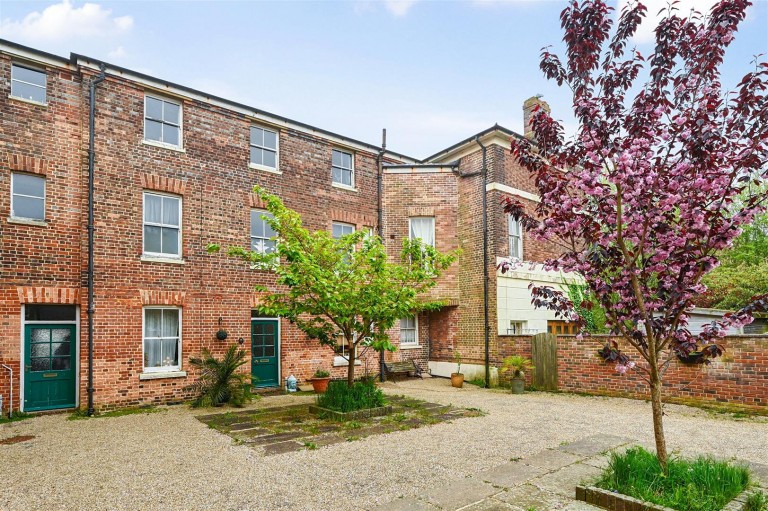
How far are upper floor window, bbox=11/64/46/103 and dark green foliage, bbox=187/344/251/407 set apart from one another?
732cm

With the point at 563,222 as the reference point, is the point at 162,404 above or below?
below

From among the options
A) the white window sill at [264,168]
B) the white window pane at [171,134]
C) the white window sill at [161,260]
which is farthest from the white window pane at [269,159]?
the white window sill at [161,260]

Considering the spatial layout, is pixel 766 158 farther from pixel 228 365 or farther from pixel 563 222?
pixel 228 365

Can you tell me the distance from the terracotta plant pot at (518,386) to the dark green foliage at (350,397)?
533cm

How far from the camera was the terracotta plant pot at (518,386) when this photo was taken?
1468cm

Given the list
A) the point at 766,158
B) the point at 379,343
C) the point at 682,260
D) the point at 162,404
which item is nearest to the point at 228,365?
the point at 162,404

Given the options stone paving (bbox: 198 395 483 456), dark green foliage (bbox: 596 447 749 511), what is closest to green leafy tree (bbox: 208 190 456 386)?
stone paving (bbox: 198 395 483 456)

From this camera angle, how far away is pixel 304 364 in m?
15.5

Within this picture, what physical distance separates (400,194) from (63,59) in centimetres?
1048

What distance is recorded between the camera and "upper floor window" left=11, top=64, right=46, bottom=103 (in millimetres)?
11500

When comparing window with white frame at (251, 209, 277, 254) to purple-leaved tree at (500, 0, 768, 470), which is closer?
purple-leaved tree at (500, 0, 768, 470)

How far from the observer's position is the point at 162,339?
509 inches

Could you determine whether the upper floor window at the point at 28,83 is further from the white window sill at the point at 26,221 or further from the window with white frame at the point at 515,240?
the window with white frame at the point at 515,240

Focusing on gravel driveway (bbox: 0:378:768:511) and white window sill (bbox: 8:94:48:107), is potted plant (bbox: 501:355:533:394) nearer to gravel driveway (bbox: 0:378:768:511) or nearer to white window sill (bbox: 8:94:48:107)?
gravel driveway (bbox: 0:378:768:511)
